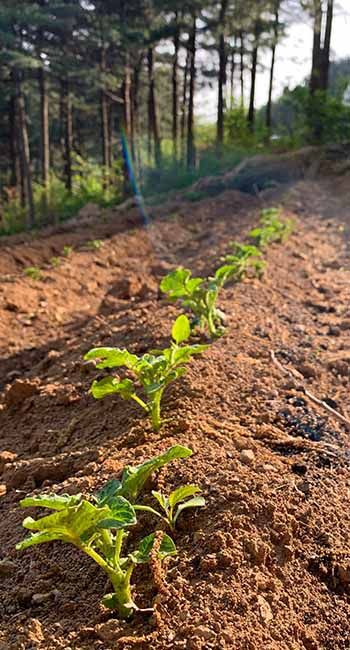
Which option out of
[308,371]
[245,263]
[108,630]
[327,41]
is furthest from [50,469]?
[327,41]

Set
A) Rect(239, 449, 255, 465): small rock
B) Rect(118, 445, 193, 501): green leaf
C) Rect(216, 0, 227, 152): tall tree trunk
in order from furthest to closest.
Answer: Rect(216, 0, 227, 152): tall tree trunk → Rect(239, 449, 255, 465): small rock → Rect(118, 445, 193, 501): green leaf

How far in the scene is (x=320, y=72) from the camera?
16750 millimetres

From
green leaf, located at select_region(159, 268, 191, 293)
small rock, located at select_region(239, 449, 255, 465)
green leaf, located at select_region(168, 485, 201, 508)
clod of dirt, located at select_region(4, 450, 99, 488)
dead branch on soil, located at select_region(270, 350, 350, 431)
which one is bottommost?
clod of dirt, located at select_region(4, 450, 99, 488)

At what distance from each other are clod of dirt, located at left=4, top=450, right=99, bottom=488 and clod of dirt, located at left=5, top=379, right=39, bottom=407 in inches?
38.9

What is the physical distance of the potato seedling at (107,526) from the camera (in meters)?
1.40

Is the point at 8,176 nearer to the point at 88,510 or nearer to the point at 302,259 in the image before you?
the point at 302,259

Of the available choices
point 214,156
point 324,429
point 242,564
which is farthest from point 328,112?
point 242,564

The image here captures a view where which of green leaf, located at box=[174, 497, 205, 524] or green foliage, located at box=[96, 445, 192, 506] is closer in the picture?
green foliage, located at box=[96, 445, 192, 506]

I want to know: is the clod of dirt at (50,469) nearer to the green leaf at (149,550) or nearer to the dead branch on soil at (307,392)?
the green leaf at (149,550)

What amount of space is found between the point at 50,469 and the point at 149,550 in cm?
91

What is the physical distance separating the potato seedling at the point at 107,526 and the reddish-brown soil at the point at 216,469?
7 centimetres

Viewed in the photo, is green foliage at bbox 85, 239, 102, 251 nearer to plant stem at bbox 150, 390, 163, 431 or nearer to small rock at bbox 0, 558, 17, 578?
plant stem at bbox 150, 390, 163, 431

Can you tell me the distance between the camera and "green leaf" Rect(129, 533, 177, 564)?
5.16ft

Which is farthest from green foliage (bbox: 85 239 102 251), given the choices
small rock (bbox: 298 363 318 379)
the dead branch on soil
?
small rock (bbox: 298 363 318 379)
